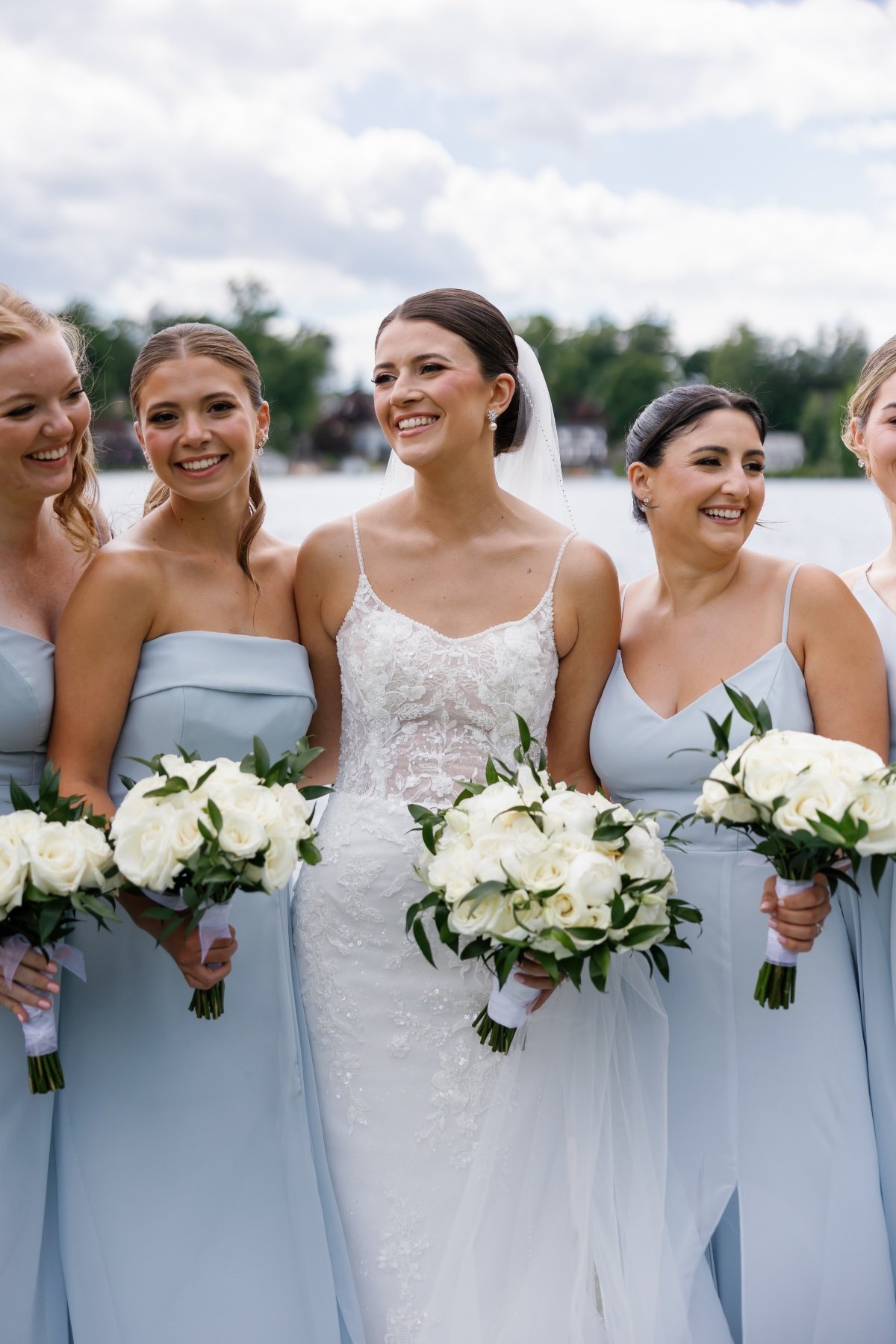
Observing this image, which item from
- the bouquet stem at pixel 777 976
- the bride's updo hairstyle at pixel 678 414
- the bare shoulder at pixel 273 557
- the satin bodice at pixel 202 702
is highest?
the bride's updo hairstyle at pixel 678 414

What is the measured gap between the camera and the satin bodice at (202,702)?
3.87 m

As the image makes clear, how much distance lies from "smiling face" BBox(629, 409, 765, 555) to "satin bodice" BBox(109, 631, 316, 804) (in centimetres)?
148

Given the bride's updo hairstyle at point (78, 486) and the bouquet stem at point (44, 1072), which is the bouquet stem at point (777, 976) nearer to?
the bouquet stem at point (44, 1072)

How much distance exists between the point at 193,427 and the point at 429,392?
0.81 m

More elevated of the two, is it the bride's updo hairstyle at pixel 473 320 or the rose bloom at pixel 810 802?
the bride's updo hairstyle at pixel 473 320

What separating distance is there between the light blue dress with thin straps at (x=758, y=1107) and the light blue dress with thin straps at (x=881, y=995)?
0.05 m

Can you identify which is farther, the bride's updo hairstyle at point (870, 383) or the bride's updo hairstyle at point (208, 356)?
the bride's updo hairstyle at point (870, 383)

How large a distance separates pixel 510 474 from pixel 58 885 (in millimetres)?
2501

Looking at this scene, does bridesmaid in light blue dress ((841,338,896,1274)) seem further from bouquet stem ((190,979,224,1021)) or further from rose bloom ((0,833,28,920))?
rose bloom ((0,833,28,920))

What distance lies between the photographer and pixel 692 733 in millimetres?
3932

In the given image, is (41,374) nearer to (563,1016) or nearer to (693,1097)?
(563,1016)

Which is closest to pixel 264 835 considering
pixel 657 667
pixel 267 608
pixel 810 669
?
pixel 267 608

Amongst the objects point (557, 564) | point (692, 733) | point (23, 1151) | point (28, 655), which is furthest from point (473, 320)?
point (23, 1151)

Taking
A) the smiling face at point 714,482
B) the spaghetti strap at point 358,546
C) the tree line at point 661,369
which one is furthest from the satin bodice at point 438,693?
the tree line at point 661,369
